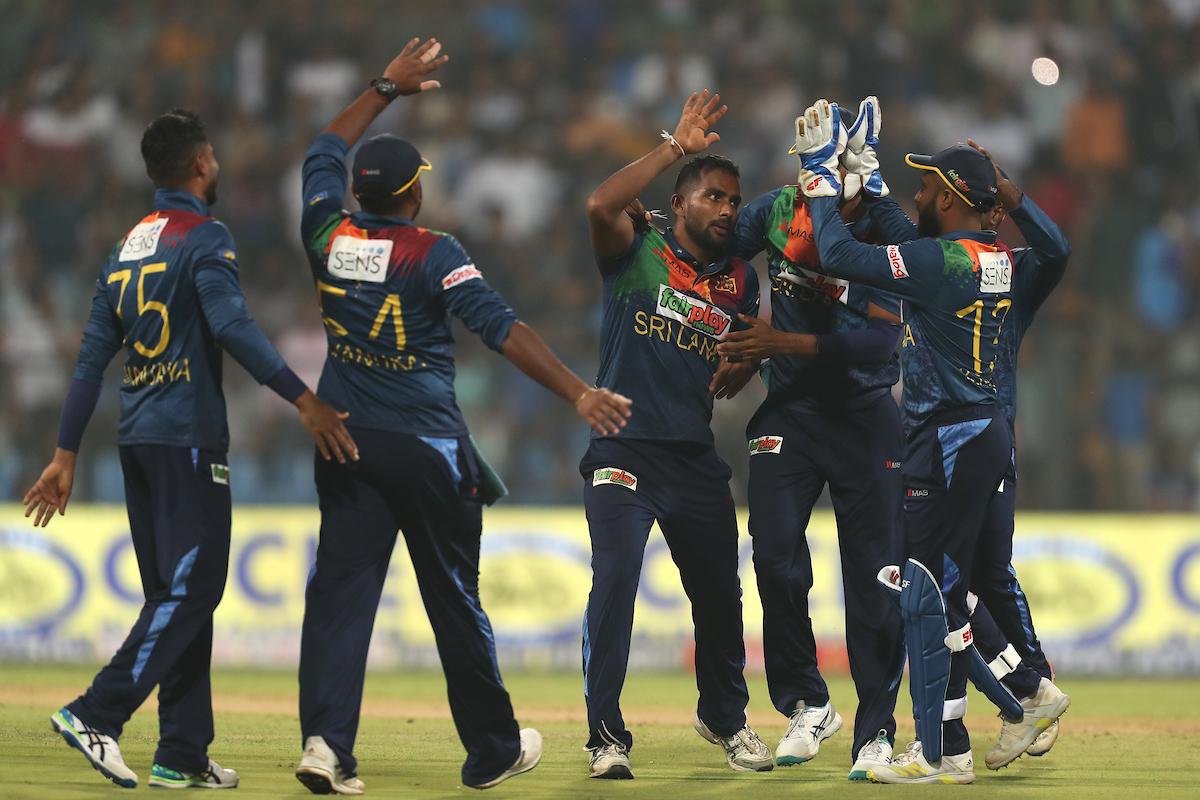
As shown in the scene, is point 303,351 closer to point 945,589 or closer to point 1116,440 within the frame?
point 1116,440

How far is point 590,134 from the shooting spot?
15.3 metres

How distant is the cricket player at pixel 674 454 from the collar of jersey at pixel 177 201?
1.52 metres

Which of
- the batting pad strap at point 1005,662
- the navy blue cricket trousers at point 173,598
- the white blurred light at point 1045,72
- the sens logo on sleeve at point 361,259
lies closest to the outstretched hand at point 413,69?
the sens logo on sleeve at point 361,259

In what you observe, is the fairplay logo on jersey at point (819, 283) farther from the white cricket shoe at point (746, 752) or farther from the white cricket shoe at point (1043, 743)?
the white cricket shoe at point (1043, 743)

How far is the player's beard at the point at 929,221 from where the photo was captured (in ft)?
21.0

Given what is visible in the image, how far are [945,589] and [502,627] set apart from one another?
6.03m

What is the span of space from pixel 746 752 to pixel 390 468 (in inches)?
81.2

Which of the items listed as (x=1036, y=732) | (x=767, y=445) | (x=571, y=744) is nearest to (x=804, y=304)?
(x=767, y=445)

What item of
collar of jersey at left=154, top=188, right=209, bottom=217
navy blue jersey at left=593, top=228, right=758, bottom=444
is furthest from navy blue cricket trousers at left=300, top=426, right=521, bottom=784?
collar of jersey at left=154, top=188, right=209, bottom=217

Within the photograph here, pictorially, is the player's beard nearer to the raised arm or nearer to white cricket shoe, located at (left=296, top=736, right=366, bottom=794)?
the raised arm

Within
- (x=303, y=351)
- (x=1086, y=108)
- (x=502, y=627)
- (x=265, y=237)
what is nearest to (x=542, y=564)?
(x=502, y=627)

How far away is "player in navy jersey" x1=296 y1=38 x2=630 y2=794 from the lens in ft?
18.7

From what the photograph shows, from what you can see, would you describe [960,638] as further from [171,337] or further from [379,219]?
[171,337]

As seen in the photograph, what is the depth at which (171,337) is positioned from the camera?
5852 millimetres
